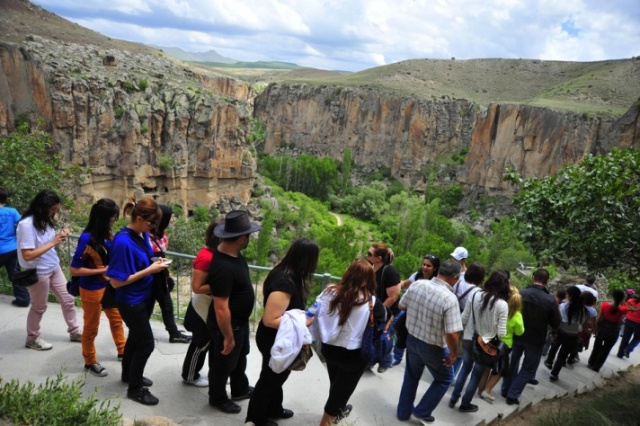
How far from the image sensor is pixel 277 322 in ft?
13.5

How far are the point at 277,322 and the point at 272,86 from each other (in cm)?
9038

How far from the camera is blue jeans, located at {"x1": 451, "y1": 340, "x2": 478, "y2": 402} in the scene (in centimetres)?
582

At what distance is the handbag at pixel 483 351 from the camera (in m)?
5.54

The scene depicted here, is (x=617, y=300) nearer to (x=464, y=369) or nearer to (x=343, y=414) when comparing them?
(x=464, y=369)

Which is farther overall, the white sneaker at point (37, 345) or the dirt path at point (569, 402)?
the dirt path at point (569, 402)

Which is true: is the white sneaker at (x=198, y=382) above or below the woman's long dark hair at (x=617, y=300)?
below

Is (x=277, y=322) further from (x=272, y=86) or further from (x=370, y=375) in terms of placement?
(x=272, y=86)

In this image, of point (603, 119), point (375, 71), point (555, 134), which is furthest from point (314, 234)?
point (375, 71)

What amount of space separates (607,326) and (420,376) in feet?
16.9

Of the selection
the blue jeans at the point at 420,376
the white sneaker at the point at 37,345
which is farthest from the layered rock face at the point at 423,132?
the white sneaker at the point at 37,345

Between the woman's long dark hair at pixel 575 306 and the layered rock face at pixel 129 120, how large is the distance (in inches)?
1441

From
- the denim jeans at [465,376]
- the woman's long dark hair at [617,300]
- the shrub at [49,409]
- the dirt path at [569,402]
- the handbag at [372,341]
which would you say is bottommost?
the dirt path at [569,402]

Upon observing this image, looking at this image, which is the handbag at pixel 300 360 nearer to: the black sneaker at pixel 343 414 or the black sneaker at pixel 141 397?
the black sneaker at pixel 343 414

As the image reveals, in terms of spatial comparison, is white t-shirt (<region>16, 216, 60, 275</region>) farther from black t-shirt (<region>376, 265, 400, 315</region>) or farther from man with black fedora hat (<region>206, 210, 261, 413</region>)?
black t-shirt (<region>376, 265, 400, 315</region>)
